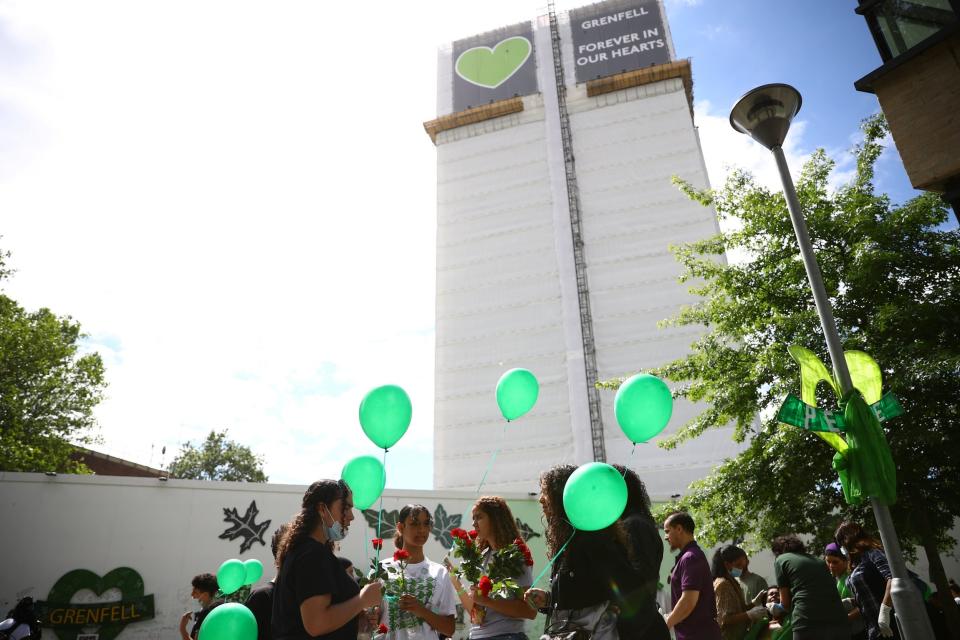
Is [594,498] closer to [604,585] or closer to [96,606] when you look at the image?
[604,585]

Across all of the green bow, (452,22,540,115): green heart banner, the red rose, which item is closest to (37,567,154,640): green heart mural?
the red rose

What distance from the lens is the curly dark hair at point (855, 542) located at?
4781 millimetres

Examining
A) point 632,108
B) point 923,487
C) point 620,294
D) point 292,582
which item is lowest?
point 292,582

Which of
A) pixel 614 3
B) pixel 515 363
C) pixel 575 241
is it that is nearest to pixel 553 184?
pixel 575 241

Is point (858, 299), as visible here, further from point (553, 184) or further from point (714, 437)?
point (553, 184)

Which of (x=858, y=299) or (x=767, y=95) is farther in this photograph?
(x=858, y=299)

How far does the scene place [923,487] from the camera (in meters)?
7.35

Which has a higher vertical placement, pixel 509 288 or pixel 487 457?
pixel 509 288

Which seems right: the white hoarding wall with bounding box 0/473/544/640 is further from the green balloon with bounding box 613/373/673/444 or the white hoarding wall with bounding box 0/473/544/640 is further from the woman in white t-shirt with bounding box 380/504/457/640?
the green balloon with bounding box 613/373/673/444

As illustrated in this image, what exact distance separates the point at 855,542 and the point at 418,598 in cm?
354

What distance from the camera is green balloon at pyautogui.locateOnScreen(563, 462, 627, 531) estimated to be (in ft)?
9.78

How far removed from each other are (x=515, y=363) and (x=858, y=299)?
19.8m

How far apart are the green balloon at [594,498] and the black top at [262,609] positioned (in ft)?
6.53

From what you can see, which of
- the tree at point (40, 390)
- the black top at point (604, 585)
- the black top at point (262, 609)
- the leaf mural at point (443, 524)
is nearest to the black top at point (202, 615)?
the black top at point (262, 609)
